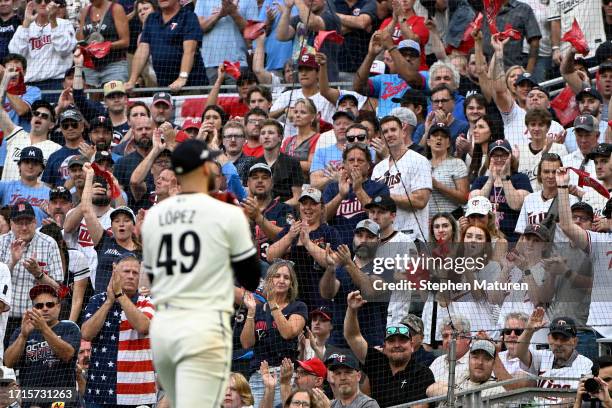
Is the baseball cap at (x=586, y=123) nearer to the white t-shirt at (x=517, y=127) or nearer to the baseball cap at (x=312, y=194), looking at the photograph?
the white t-shirt at (x=517, y=127)

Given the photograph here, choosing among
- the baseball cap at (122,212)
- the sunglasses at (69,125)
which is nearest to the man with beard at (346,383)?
the baseball cap at (122,212)

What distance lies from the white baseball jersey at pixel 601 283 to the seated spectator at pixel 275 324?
2331 mm

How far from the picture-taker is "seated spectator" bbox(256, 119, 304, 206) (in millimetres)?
14771

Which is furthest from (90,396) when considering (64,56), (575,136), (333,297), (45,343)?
(64,56)

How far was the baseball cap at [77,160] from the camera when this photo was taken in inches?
619

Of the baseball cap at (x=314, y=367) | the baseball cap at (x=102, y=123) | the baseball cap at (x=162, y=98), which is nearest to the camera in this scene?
the baseball cap at (x=314, y=367)

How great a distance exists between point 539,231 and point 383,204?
4.79ft

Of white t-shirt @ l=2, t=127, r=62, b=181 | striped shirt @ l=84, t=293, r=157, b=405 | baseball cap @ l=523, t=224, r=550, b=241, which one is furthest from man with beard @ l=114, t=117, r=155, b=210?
baseball cap @ l=523, t=224, r=550, b=241

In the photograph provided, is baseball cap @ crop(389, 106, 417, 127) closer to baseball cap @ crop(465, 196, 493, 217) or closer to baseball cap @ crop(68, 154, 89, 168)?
baseball cap @ crop(465, 196, 493, 217)

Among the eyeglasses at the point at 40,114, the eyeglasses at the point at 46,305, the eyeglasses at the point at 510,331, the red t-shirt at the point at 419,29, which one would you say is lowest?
the eyeglasses at the point at 510,331

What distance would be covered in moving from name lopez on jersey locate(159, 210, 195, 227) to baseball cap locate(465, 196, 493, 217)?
6.03 metres

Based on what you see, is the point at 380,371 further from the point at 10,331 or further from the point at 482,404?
the point at 10,331

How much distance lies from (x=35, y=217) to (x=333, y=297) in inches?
140

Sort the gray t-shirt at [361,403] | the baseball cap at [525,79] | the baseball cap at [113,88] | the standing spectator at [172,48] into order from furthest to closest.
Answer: the standing spectator at [172,48] → the baseball cap at [113,88] → the baseball cap at [525,79] → the gray t-shirt at [361,403]
